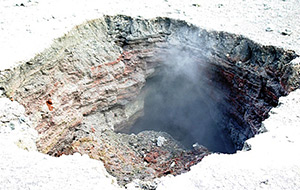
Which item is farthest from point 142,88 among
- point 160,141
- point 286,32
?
point 286,32

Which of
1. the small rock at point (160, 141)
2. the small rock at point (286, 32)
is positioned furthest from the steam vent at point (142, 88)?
the small rock at point (286, 32)

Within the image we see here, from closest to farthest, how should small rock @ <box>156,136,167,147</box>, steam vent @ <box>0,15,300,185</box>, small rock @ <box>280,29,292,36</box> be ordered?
steam vent @ <box>0,15,300,185</box>, small rock @ <box>280,29,292,36</box>, small rock @ <box>156,136,167,147</box>

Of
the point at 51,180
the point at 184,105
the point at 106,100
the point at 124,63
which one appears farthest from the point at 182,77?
the point at 51,180

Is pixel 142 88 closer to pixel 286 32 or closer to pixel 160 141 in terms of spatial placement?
pixel 160 141

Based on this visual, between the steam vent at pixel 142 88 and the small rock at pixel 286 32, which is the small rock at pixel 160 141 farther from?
the small rock at pixel 286 32

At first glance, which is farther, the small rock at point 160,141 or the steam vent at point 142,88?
the small rock at point 160,141

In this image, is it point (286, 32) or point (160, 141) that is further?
point (160, 141)

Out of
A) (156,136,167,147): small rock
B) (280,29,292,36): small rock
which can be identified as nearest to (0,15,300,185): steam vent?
(156,136,167,147): small rock

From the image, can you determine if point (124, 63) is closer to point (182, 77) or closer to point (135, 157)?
point (182, 77)

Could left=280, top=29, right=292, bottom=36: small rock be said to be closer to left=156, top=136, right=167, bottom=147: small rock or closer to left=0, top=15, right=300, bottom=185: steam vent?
left=0, top=15, right=300, bottom=185: steam vent
